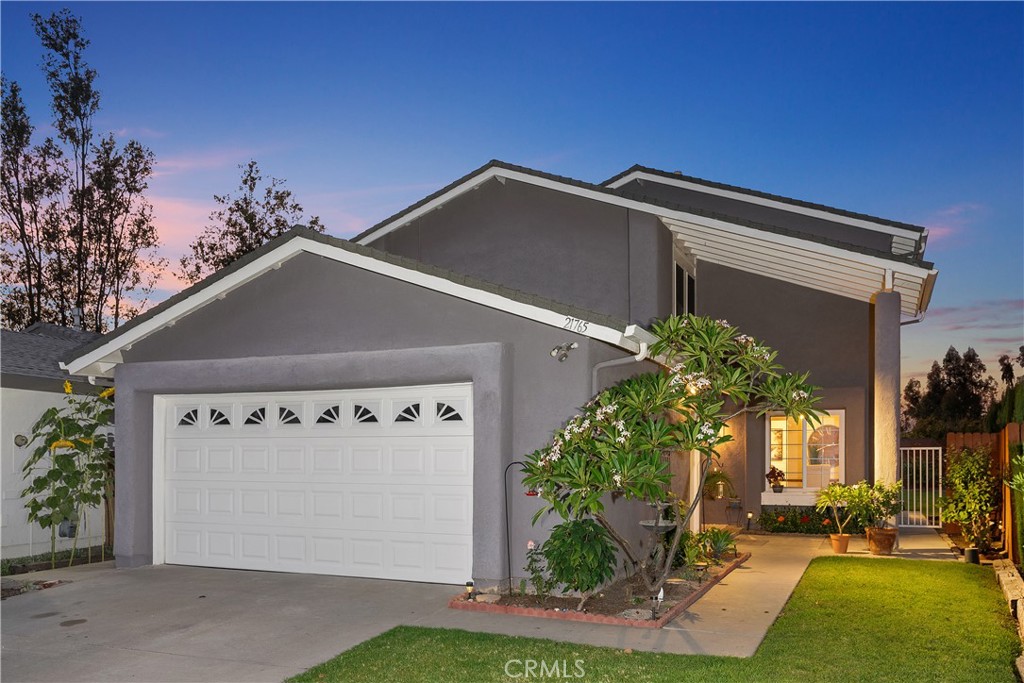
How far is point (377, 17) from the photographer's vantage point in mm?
15094

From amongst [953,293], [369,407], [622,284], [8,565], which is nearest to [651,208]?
[622,284]

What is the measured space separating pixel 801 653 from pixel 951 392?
217 ft

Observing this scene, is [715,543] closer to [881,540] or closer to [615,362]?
[881,540]

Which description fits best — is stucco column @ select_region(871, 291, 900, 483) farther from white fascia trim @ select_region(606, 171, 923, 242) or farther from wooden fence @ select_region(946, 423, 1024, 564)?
white fascia trim @ select_region(606, 171, 923, 242)

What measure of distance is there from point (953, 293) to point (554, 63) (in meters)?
20.4

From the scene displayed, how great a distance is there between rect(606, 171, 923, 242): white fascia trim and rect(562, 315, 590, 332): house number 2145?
8.48m

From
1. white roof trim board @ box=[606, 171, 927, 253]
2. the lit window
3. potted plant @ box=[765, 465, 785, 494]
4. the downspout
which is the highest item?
white roof trim board @ box=[606, 171, 927, 253]

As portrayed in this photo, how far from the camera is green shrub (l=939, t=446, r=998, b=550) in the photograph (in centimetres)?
1245

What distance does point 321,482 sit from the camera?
11148mm

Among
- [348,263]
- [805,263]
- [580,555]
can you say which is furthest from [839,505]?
[348,263]

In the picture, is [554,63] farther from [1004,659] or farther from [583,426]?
[1004,659]

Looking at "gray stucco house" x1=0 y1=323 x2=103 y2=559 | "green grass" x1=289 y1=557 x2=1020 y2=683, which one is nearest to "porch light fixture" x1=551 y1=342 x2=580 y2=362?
"green grass" x1=289 y1=557 x2=1020 y2=683

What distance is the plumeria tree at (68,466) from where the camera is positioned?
12195 millimetres

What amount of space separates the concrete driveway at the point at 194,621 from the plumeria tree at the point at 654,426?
2100 millimetres
